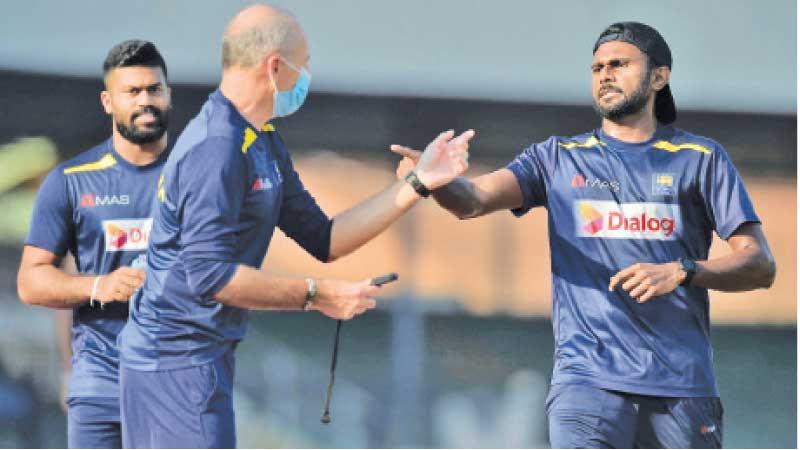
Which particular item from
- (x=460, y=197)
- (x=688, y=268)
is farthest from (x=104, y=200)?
(x=688, y=268)

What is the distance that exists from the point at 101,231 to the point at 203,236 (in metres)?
1.48

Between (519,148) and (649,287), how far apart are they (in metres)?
3.17

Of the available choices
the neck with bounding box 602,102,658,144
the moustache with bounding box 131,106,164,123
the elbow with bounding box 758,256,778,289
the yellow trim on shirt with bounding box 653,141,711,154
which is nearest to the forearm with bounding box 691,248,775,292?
the elbow with bounding box 758,256,778,289

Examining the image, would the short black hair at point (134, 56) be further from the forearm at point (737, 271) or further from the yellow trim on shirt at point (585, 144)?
the forearm at point (737, 271)

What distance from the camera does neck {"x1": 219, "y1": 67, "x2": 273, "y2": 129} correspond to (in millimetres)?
4234

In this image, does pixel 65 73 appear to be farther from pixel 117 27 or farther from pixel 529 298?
pixel 529 298

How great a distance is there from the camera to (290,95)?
4.32 m

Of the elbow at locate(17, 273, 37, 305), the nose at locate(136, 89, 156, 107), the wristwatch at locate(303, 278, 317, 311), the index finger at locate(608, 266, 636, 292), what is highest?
the nose at locate(136, 89, 156, 107)

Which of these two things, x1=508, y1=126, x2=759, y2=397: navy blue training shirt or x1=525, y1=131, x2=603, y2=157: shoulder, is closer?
x1=508, y1=126, x2=759, y2=397: navy blue training shirt

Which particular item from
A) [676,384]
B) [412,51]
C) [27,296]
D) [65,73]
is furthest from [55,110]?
[676,384]

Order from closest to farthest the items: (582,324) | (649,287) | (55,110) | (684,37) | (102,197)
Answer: (649,287) → (582,324) → (102,197) → (55,110) → (684,37)

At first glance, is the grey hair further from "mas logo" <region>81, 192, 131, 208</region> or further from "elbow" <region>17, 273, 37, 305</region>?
"elbow" <region>17, 273, 37, 305</region>

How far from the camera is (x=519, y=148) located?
25.2 feet

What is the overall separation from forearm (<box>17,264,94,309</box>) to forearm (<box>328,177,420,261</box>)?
3.62 ft
